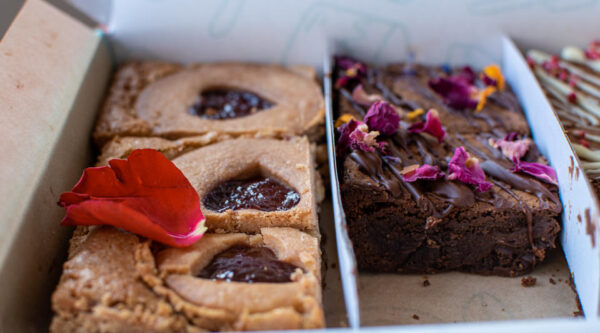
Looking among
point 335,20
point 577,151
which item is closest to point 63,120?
point 335,20

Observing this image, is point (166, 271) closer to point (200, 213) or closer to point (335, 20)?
point (200, 213)

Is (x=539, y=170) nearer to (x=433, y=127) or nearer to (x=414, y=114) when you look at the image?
(x=433, y=127)

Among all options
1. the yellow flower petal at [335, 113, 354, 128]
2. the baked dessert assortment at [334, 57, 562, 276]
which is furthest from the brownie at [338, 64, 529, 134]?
the yellow flower petal at [335, 113, 354, 128]

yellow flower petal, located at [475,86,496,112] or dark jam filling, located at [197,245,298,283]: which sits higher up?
yellow flower petal, located at [475,86,496,112]

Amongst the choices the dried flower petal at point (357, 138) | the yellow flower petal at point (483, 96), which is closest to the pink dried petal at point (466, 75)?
the yellow flower petal at point (483, 96)

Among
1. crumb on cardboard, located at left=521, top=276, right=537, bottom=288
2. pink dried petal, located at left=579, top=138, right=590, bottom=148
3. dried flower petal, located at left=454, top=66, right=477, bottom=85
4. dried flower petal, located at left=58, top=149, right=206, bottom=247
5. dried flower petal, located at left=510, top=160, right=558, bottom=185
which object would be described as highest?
pink dried petal, located at left=579, top=138, right=590, bottom=148

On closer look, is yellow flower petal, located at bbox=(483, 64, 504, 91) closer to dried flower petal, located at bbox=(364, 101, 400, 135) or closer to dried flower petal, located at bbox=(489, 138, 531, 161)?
dried flower petal, located at bbox=(489, 138, 531, 161)

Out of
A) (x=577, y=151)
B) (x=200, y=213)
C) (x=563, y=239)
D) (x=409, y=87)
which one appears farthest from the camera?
(x=409, y=87)
